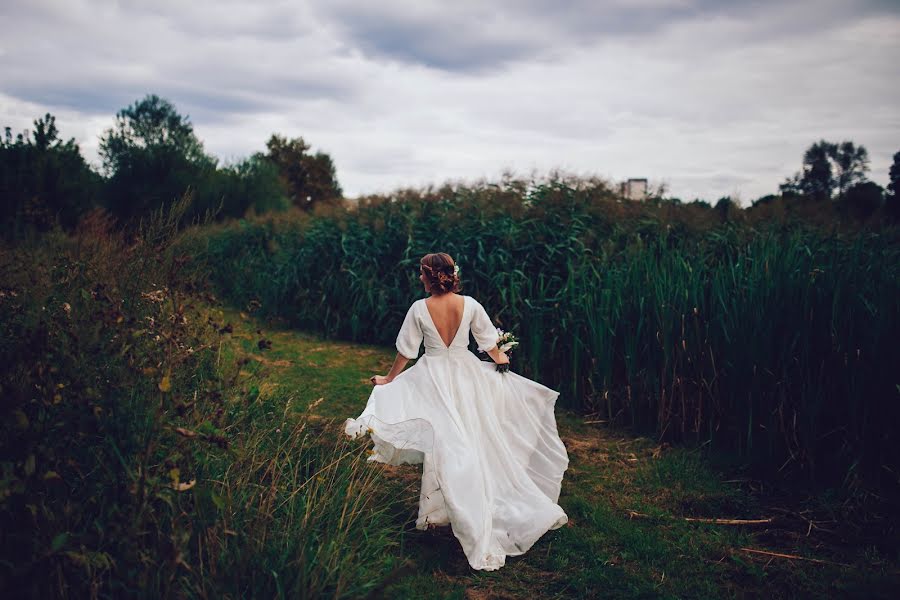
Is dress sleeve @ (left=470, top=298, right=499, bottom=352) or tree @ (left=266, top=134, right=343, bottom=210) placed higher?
tree @ (left=266, top=134, right=343, bottom=210)

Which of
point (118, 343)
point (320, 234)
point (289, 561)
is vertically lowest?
point (289, 561)

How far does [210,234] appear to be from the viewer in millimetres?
16047

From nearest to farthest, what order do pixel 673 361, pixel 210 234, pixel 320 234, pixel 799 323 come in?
pixel 799 323 < pixel 673 361 < pixel 320 234 < pixel 210 234

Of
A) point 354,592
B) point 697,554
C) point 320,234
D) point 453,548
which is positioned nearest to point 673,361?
point 697,554

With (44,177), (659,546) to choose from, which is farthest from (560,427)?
(44,177)

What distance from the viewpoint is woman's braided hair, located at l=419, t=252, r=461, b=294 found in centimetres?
464

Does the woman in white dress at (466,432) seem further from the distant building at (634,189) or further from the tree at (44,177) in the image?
the tree at (44,177)

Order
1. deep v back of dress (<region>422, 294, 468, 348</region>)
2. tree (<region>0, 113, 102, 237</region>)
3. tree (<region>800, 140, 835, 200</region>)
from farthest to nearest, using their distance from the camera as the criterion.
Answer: tree (<region>800, 140, 835, 200</region>), tree (<region>0, 113, 102, 237</region>), deep v back of dress (<region>422, 294, 468, 348</region>)

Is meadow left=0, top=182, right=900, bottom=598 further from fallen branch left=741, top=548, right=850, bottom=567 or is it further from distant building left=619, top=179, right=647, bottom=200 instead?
distant building left=619, top=179, right=647, bottom=200

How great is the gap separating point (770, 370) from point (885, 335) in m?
0.89

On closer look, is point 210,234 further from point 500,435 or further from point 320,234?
point 500,435

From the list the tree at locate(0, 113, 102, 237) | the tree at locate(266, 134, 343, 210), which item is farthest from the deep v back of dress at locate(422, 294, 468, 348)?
the tree at locate(266, 134, 343, 210)

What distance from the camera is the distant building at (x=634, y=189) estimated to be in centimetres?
1010

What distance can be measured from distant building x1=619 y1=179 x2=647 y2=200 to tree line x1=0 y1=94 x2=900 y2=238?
27cm
